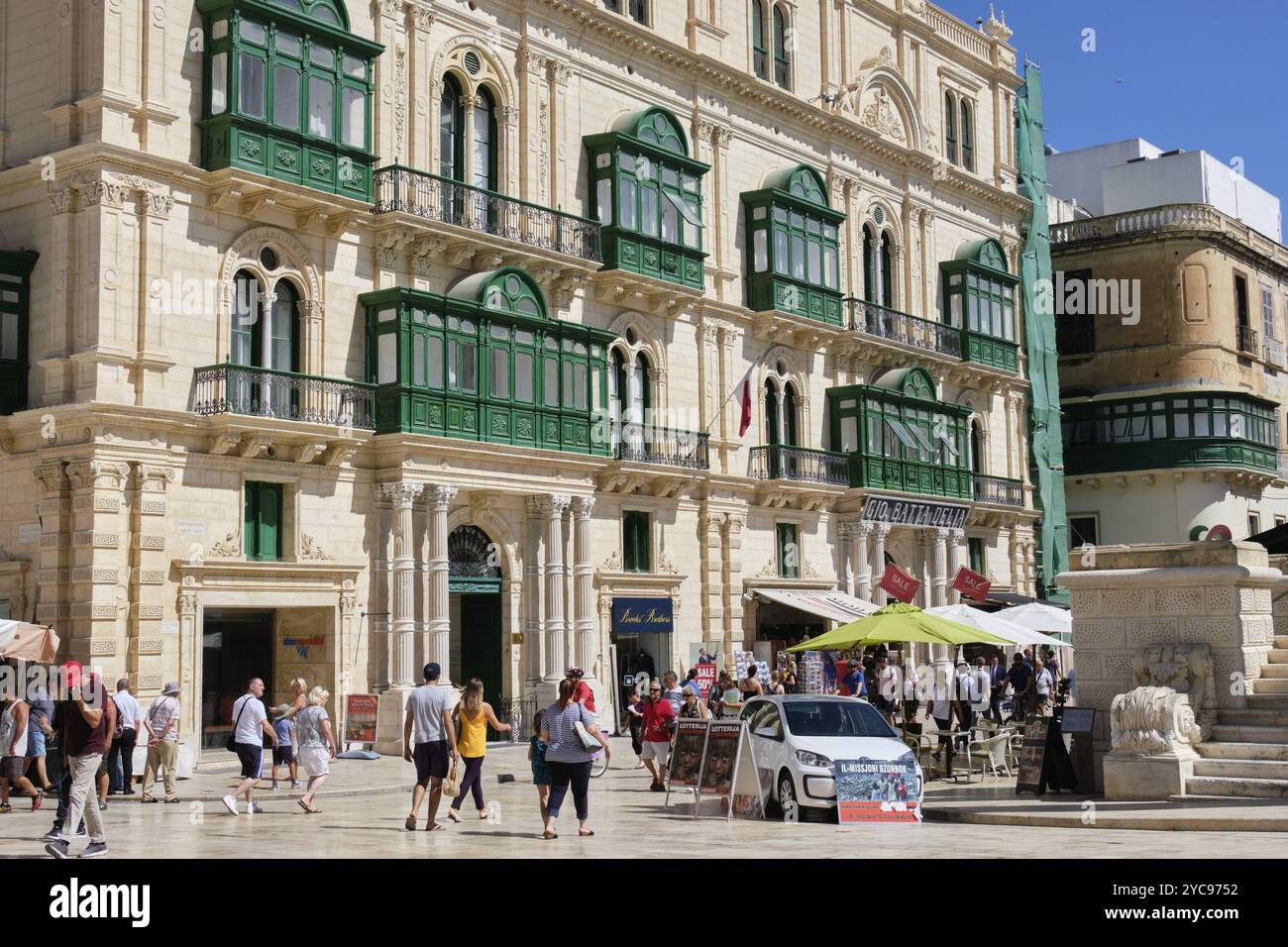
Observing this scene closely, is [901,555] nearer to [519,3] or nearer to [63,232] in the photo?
[519,3]

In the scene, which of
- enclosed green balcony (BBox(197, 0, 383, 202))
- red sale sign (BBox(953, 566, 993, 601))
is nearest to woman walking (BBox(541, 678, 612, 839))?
enclosed green balcony (BBox(197, 0, 383, 202))

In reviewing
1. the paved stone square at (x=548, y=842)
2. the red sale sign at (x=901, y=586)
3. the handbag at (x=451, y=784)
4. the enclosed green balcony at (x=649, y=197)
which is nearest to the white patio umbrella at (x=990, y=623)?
the red sale sign at (x=901, y=586)

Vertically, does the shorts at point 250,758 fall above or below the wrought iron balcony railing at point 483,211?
below

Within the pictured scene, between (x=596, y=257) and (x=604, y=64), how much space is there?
16.4 ft

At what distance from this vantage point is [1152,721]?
17.8 metres

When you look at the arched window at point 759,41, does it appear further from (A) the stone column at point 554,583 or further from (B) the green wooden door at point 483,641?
(B) the green wooden door at point 483,641

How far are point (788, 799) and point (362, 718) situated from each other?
39.5 feet

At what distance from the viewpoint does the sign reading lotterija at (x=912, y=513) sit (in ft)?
140

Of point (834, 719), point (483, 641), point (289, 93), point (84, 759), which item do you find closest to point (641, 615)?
point (483, 641)

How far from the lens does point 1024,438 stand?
171 ft

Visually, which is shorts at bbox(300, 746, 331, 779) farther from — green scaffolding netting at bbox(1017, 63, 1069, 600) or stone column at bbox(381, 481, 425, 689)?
green scaffolding netting at bbox(1017, 63, 1069, 600)

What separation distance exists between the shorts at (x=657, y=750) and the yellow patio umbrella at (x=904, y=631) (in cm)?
341

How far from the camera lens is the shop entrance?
27734mm
